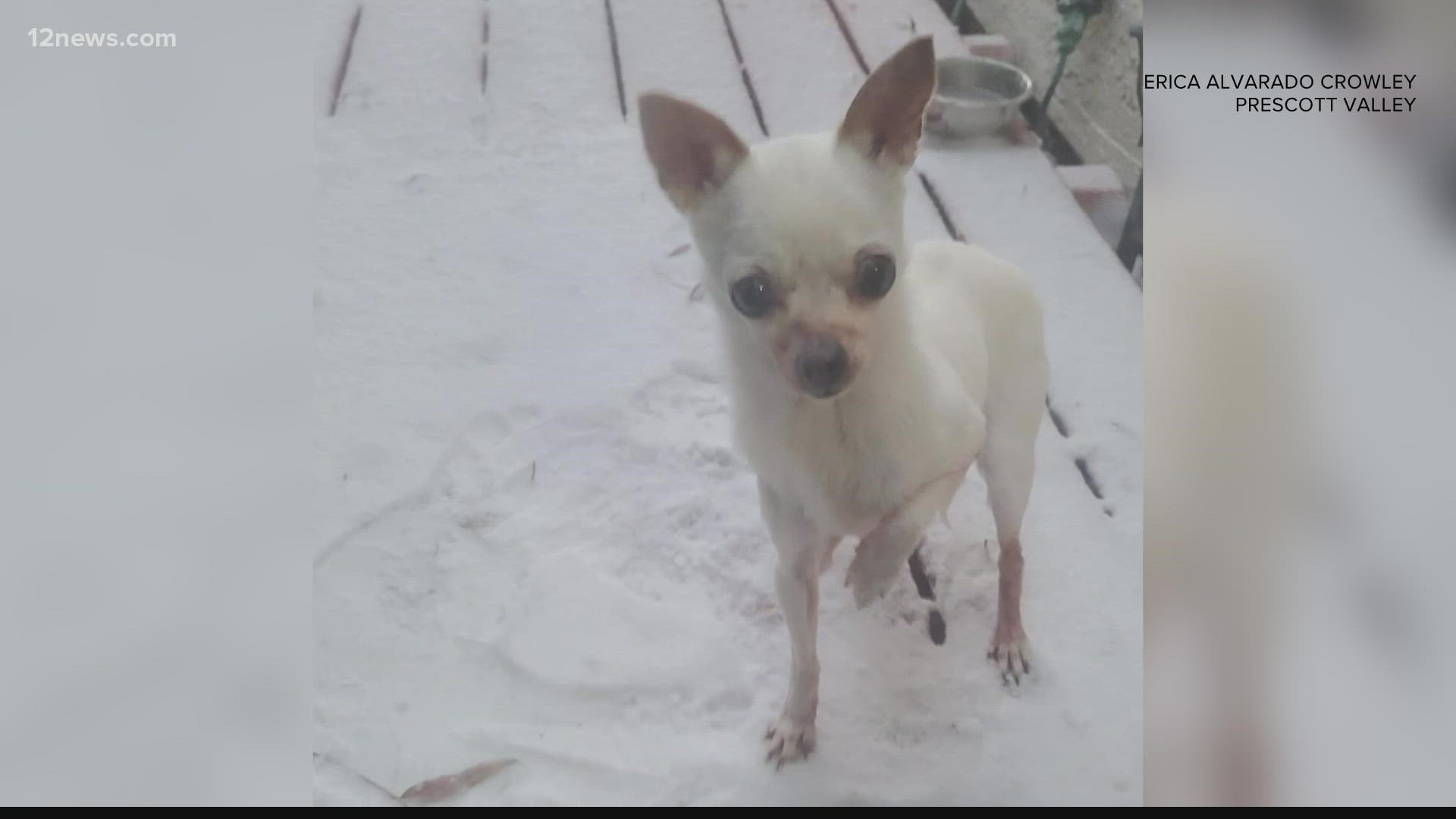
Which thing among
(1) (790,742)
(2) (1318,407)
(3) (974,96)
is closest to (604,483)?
(1) (790,742)

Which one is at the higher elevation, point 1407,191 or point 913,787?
point 1407,191

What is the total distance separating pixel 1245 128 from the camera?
0.77 m

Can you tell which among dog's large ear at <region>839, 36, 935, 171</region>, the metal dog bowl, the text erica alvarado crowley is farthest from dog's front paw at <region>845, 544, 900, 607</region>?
the metal dog bowl

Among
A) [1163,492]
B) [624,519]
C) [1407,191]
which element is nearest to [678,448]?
[624,519]

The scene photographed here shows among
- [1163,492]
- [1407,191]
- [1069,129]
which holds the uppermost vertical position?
[1407,191]

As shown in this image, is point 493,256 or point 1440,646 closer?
point 1440,646

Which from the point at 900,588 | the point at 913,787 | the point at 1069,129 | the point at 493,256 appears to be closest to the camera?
the point at 913,787

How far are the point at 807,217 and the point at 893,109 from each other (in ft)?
0.37

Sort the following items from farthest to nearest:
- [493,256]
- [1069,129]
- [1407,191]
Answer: [1069,129] → [493,256] → [1407,191]

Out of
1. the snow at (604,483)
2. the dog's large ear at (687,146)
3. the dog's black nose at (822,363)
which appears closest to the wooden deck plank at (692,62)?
the snow at (604,483)

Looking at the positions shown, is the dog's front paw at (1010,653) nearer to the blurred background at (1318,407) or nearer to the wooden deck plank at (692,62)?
the blurred background at (1318,407)

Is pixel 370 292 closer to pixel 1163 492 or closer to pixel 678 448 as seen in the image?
pixel 678 448

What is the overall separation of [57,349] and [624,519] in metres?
0.53

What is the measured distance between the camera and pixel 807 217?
0.69 m
